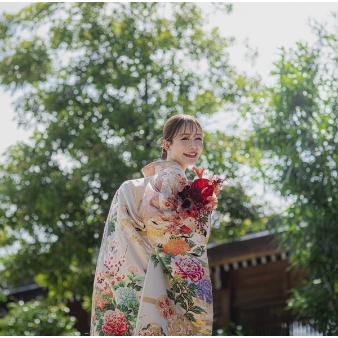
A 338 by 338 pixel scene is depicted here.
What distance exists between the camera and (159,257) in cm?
384

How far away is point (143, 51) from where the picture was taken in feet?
37.2

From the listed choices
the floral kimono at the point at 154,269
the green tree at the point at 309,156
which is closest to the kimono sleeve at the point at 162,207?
the floral kimono at the point at 154,269

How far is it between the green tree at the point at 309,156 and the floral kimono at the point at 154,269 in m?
5.64

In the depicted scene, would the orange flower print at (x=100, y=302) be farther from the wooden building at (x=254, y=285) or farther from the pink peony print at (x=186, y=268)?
the wooden building at (x=254, y=285)

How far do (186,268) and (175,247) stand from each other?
114 millimetres

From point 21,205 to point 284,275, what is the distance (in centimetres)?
411

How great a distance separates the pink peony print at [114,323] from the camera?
3.85 metres

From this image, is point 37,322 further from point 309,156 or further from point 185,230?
point 185,230

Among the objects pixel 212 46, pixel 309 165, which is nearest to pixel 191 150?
pixel 309 165

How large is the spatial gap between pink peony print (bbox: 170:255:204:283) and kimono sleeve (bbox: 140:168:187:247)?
11 centimetres

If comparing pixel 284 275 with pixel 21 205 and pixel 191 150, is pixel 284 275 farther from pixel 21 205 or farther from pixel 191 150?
pixel 191 150

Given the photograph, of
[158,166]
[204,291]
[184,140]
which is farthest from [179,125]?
Answer: [204,291]

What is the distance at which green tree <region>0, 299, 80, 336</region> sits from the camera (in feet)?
36.8

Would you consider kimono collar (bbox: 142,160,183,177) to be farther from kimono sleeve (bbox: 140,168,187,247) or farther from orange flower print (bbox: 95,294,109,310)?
orange flower print (bbox: 95,294,109,310)
